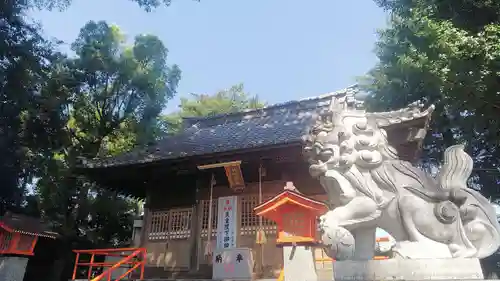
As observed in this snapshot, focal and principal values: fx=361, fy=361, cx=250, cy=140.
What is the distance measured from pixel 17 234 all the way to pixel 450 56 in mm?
12304

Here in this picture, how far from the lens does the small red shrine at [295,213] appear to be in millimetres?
5816

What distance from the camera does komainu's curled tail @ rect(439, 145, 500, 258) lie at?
362 cm

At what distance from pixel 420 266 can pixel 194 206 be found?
7358mm

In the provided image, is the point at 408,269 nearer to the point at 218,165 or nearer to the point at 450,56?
the point at 218,165

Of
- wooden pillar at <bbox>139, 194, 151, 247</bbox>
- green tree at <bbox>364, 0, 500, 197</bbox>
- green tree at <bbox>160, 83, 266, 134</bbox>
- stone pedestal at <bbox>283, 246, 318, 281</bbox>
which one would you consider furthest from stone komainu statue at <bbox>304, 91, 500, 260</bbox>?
green tree at <bbox>160, 83, 266, 134</bbox>

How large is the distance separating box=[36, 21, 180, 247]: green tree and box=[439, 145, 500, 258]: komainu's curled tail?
14.8 meters

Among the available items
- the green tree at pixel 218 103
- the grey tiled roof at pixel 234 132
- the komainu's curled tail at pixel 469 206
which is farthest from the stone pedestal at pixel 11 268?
the green tree at pixel 218 103

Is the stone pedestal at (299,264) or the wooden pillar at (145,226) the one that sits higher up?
the wooden pillar at (145,226)

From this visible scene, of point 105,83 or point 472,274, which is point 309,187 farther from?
point 105,83

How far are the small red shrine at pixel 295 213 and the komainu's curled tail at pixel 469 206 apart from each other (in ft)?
7.57

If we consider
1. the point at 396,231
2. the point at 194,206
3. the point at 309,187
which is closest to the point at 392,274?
the point at 396,231

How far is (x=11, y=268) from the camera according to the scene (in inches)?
386

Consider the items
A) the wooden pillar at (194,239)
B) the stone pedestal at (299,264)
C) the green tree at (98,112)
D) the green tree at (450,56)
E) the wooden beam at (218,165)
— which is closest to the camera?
the stone pedestal at (299,264)

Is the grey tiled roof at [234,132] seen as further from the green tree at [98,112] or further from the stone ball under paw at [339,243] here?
the stone ball under paw at [339,243]
